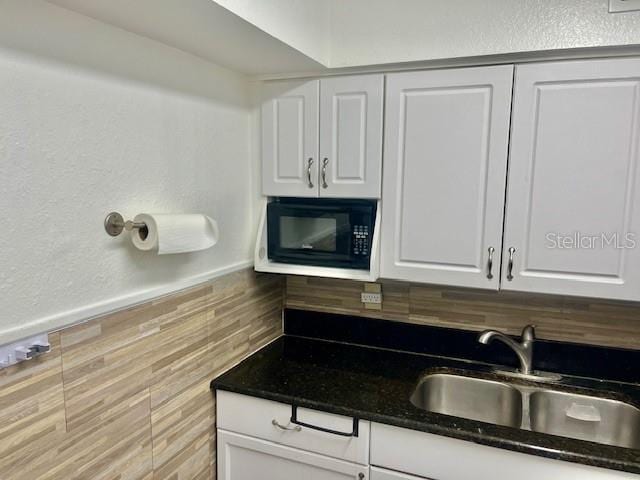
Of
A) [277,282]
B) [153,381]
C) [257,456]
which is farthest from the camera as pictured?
[277,282]

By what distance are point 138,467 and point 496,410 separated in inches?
53.3

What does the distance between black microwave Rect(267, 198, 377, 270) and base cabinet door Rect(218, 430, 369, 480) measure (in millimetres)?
720

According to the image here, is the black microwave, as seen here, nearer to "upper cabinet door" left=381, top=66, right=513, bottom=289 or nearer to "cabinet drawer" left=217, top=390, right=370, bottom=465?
"upper cabinet door" left=381, top=66, right=513, bottom=289

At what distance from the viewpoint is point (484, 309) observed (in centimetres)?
196

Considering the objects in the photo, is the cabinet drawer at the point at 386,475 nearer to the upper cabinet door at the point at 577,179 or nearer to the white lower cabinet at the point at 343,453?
the white lower cabinet at the point at 343,453

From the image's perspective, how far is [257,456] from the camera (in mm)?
1730

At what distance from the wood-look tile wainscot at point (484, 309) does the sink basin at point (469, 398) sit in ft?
0.81

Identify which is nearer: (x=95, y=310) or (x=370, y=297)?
(x=95, y=310)

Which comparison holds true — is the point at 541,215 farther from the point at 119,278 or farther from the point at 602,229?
the point at 119,278

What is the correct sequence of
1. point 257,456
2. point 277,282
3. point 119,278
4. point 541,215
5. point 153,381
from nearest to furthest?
1. point 119,278
2. point 153,381
3. point 541,215
4. point 257,456
5. point 277,282

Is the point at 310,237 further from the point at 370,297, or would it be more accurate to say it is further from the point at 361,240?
the point at 370,297

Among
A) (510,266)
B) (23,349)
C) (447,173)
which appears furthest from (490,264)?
(23,349)

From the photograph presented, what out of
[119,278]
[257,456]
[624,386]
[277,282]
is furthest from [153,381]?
[624,386]

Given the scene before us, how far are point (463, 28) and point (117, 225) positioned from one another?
4.38 feet
